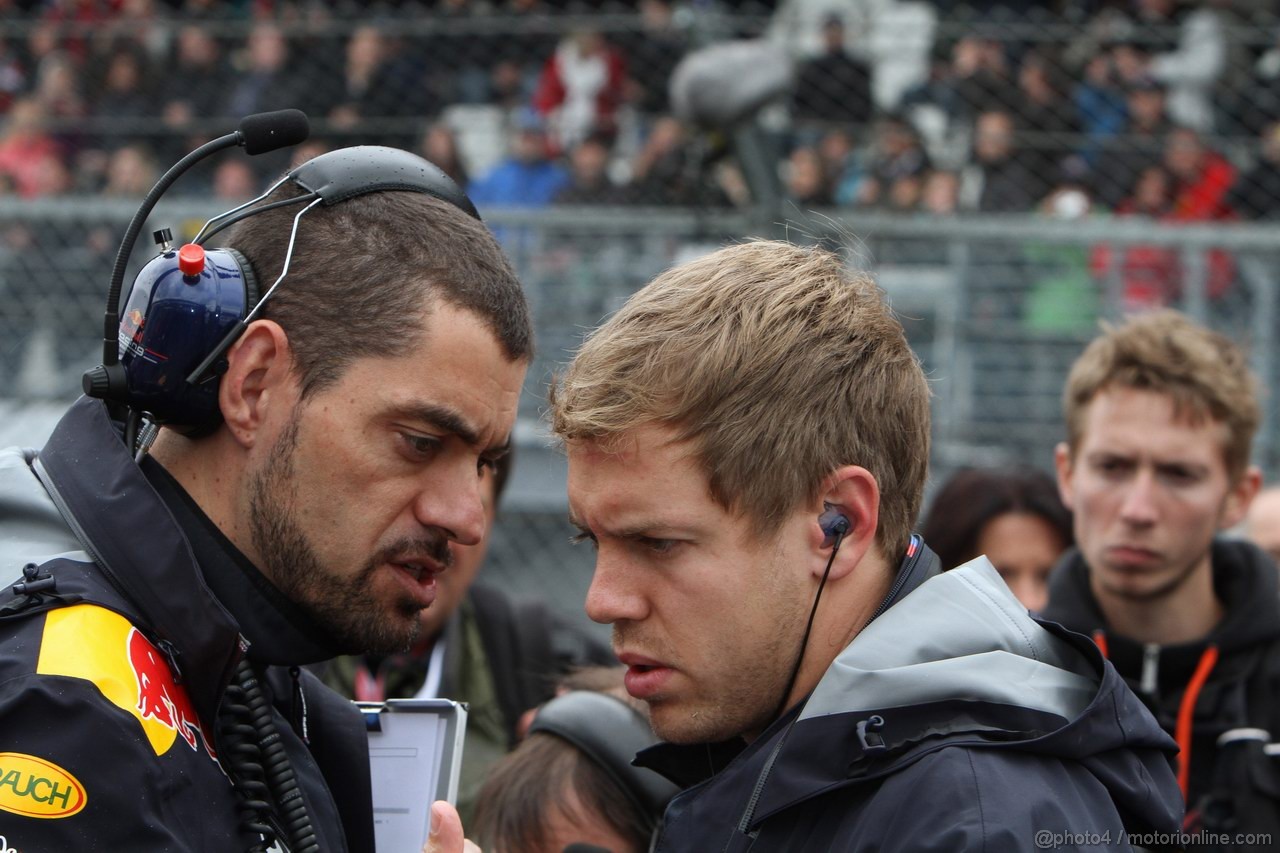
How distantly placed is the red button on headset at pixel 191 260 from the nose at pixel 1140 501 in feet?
7.54

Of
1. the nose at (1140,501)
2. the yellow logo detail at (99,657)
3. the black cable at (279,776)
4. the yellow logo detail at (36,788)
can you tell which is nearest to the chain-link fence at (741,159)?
the nose at (1140,501)

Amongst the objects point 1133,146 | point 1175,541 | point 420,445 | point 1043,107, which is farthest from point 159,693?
point 1043,107

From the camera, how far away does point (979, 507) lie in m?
4.21

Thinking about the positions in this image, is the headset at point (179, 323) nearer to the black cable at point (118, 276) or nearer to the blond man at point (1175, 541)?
the black cable at point (118, 276)

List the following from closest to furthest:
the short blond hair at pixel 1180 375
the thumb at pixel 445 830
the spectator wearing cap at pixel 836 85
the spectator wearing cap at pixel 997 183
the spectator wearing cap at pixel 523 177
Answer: the thumb at pixel 445 830 < the short blond hair at pixel 1180 375 < the spectator wearing cap at pixel 997 183 < the spectator wearing cap at pixel 836 85 < the spectator wearing cap at pixel 523 177

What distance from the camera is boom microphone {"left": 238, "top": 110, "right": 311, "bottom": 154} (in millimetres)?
2242

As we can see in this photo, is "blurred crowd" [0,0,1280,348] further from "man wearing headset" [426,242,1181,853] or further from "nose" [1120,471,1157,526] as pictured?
"man wearing headset" [426,242,1181,853]

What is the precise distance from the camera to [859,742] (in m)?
1.73

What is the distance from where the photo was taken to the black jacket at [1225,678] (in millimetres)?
3080

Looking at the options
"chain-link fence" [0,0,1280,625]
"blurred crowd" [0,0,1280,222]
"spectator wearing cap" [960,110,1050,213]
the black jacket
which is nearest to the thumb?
the black jacket

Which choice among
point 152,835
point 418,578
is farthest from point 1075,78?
point 152,835

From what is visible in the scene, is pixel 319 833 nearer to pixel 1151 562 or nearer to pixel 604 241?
pixel 1151 562

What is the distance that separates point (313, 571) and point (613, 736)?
31.4 inches

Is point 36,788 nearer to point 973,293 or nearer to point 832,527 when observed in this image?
point 832,527
